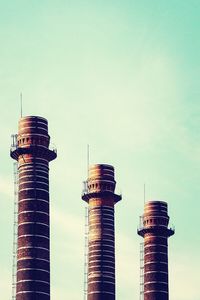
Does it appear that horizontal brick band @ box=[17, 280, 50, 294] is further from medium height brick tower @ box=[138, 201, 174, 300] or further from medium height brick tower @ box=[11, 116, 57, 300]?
medium height brick tower @ box=[138, 201, 174, 300]

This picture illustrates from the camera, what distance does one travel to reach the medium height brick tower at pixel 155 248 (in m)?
110

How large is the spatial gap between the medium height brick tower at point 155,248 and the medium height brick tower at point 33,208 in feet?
89.2

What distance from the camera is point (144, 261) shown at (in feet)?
374

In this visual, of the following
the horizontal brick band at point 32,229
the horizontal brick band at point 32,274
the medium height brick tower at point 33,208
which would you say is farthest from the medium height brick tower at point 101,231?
the horizontal brick band at point 32,229

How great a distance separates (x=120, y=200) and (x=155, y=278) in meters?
11.8

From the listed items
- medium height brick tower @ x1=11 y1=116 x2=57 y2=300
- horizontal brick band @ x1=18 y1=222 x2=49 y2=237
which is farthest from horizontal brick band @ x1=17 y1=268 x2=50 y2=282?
horizontal brick band @ x1=18 y1=222 x2=49 y2=237

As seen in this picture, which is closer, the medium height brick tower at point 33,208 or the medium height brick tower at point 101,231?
the medium height brick tower at point 33,208

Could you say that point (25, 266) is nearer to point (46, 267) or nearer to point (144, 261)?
point (46, 267)

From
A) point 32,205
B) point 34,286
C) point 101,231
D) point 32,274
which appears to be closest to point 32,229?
point 32,205

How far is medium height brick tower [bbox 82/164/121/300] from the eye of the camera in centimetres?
10362

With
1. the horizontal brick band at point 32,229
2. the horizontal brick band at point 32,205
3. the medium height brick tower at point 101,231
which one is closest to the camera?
the horizontal brick band at point 32,229

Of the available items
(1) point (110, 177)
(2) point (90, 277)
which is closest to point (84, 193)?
(1) point (110, 177)

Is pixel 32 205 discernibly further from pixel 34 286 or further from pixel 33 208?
pixel 34 286

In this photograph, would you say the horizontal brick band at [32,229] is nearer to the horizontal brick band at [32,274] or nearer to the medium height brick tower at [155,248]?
the horizontal brick band at [32,274]
